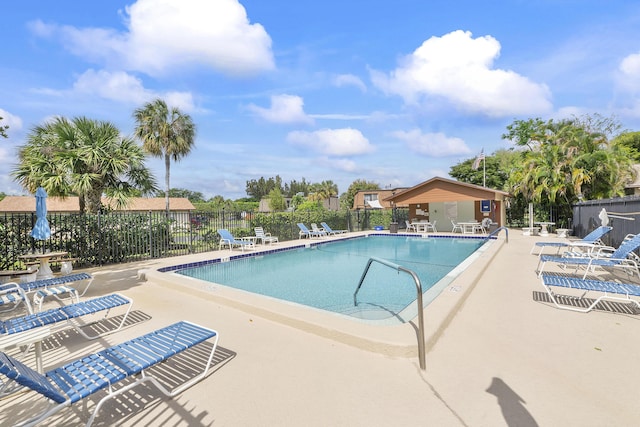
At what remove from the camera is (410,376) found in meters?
3.02

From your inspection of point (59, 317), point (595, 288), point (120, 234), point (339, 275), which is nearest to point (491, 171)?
point (339, 275)

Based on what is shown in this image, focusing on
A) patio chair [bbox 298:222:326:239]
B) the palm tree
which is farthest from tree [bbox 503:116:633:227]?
the palm tree

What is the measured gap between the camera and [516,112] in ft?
108

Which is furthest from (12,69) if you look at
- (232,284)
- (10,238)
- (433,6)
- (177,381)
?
(433,6)

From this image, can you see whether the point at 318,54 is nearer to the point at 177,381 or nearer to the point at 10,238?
the point at 10,238

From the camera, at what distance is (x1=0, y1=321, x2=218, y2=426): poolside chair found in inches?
81.6

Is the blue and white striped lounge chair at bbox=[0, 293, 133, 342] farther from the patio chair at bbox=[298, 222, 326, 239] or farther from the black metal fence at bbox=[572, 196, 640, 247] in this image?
the patio chair at bbox=[298, 222, 326, 239]

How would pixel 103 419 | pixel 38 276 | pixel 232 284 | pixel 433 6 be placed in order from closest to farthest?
pixel 103 419 → pixel 38 276 → pixel 232 284 → pixel 433 6

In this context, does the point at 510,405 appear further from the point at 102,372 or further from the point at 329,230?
the point at 329,230

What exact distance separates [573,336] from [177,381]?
15.0 feet


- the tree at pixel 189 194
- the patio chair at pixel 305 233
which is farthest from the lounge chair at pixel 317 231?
the tree at pixel 189 194

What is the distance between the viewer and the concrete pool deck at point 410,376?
8.04ft

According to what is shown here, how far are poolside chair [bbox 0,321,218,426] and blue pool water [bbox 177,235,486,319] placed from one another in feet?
10.9

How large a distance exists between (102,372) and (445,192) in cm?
1984
